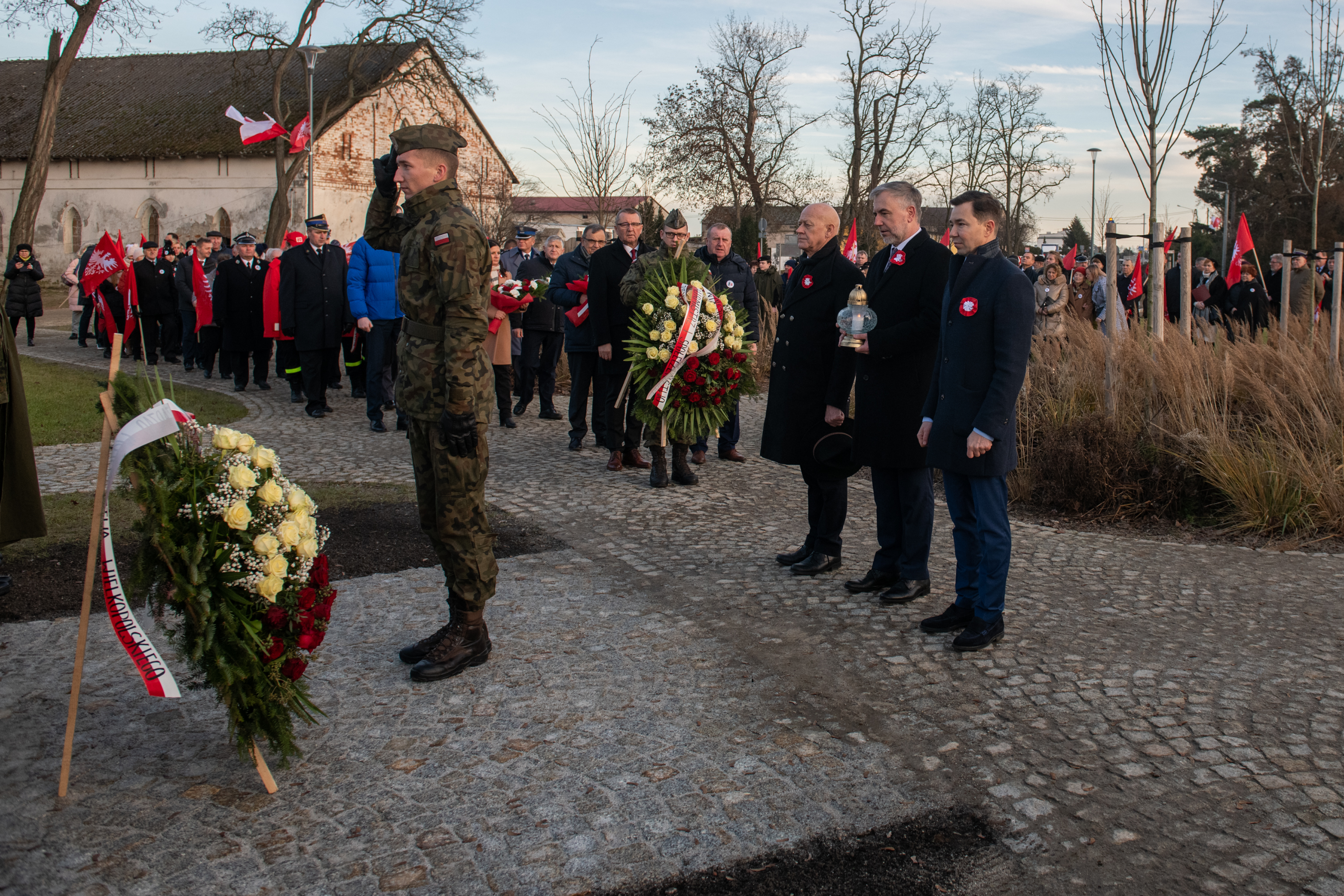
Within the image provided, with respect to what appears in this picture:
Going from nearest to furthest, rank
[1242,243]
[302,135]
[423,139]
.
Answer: [423,139], [1242,243], [302,135]

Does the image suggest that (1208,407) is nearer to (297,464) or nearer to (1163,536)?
(1163,536)

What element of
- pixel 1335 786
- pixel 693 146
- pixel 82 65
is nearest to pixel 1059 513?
pixel 1335 786

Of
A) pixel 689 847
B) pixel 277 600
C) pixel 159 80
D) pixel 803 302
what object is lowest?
pixel 689 847

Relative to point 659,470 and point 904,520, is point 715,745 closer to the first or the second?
point 904,520

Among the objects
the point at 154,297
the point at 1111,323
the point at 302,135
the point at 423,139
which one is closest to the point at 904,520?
the point at 423,139

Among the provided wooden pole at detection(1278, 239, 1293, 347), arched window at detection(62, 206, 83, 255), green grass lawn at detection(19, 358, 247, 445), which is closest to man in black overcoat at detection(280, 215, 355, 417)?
green grass lawn at detection(19, 358, 247, 445)

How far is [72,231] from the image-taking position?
A: 1858 inches

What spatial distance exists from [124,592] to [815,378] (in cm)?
380

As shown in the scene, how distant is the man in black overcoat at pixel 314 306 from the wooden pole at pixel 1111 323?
8162 mm

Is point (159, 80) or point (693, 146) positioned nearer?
point (693, 146)

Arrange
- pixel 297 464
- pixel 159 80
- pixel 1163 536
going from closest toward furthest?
pixel 1163 536 < pixel 297 464 < pixel 159 80

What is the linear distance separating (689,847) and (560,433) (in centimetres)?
838

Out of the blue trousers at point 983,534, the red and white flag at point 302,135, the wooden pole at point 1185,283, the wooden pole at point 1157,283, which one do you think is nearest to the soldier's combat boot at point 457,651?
the blue trousers at point 983,534

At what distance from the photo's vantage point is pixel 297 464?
9281 mm
